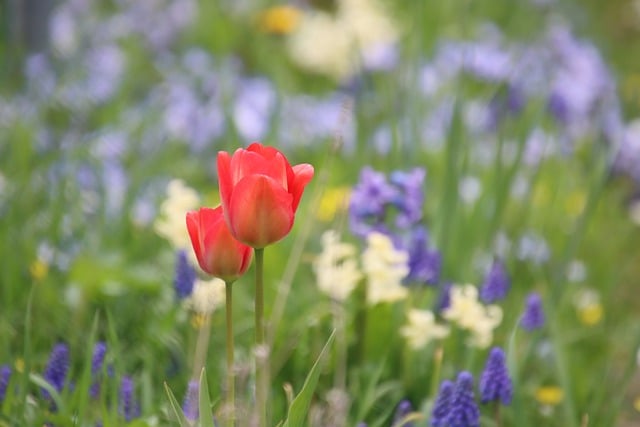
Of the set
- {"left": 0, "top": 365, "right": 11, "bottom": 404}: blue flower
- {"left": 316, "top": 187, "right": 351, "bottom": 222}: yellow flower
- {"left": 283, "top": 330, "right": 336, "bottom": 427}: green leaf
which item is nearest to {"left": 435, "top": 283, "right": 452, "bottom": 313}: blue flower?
{"left": 316, "top": 187, "right": 351, "bottom": 222}: yellow flower

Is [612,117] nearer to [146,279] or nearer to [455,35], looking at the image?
[455,35]

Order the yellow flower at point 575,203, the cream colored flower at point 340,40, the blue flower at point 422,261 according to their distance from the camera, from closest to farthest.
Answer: the blue flower at point 422,261 < the yellow flower at point 575,203 < the cream colored flower at point 340,40

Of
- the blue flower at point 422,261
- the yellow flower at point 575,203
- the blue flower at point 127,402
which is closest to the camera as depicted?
the blue flower at point 127,402

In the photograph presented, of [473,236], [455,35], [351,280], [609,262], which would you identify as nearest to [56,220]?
[351,280]

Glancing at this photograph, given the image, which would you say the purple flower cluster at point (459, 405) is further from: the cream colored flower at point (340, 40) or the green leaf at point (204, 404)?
the cream colored flower at point (340, 40)

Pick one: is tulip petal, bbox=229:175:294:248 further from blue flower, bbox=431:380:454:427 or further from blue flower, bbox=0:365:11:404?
blue flower, bbox=0:365:11:404

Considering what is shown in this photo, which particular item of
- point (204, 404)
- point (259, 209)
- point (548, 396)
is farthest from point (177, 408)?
point (548, 396)

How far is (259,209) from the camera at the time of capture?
1.17 meters

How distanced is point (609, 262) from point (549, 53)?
1393 millimetres

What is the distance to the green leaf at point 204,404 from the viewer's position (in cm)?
122

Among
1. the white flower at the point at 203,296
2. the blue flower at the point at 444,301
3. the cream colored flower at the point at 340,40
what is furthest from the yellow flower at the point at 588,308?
the cream colored flower at the point at 340,40

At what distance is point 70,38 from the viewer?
4.08 m

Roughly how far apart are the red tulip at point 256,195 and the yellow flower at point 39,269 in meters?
0.96

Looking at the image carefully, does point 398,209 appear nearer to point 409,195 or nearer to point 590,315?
Answer: point 409,195
